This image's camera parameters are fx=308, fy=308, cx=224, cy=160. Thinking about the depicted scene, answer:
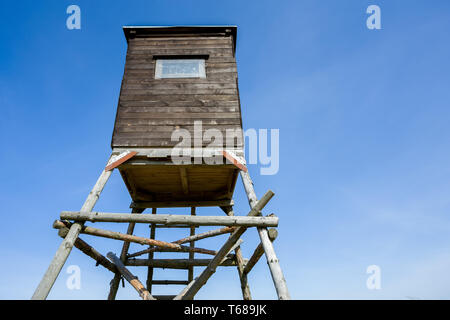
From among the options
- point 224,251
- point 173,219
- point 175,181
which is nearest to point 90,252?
point 173,219

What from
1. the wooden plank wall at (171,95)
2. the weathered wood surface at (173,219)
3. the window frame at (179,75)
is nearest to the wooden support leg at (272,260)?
the weathered wood surface at (173,219)

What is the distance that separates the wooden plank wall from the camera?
6004 mm

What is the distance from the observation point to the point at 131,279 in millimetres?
5898

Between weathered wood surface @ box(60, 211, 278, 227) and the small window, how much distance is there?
332 cm

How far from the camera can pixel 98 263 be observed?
19.7 feet

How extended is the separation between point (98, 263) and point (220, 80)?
4475 millimetres

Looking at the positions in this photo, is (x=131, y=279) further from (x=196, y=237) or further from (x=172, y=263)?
(x=196, y=237)

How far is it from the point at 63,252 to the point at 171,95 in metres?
3.59

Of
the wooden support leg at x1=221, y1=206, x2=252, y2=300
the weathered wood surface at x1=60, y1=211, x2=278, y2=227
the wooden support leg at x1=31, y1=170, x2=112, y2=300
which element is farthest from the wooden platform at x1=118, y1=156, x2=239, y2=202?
the wooden support leg at x1=221, y1=206, x2=252, y2=300

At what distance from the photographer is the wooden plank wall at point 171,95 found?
6.00 metres

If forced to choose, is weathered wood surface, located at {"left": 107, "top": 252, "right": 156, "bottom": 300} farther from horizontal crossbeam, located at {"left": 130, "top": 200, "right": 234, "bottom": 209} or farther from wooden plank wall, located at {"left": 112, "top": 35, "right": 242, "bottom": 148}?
wooden plank wall, located at {"left": 112, "top": 35, "right": 242, "bottom": 148}

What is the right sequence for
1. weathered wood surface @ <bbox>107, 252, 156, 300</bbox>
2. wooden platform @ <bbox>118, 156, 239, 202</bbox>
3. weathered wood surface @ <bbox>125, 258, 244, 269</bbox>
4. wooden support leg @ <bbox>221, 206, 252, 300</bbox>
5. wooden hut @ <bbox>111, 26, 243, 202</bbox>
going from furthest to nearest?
weathered wood surface @ <bbox>125, 258, 244, 269</bbox> → wooden support leg @ <bbox>221, 206, 252, 300</bbox> → wooden platform @ <bbox>118, 156, 239, 202</bbox> → wooden hut @ <bbox>111, 26, 243, 202</bbox> → weathered wood surface @ <bbox>107, 252, 156, 300</bbox>
